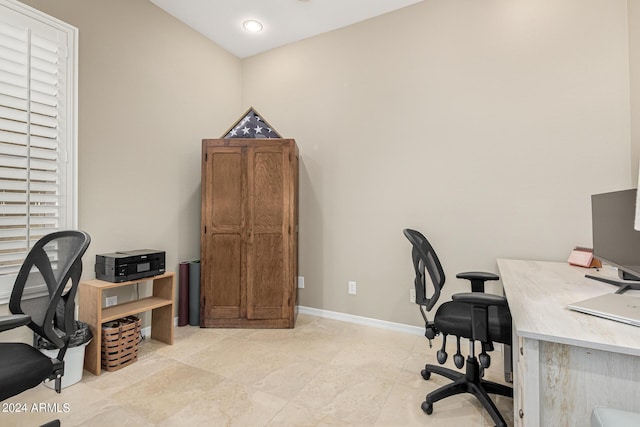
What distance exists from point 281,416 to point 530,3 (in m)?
3.51

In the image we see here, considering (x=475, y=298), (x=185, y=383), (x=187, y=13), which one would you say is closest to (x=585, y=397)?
(x=475, y=298)

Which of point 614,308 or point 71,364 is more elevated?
point 614,308

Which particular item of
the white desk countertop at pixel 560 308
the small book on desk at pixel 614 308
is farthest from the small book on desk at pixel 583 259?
the small book on desk at pixel 614 308

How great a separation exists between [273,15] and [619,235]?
10.9 ft

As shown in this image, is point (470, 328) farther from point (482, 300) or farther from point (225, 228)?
point (225, 228)

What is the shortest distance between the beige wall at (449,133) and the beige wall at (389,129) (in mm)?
11

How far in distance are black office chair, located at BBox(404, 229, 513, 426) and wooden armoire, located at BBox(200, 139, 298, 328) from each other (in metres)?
1.44

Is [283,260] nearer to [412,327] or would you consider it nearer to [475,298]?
[412,327]

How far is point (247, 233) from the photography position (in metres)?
3.06

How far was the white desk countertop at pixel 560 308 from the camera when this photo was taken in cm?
98

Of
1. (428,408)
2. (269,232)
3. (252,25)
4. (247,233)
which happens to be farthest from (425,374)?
(252,25)

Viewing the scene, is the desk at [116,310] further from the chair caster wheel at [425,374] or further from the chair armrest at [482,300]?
the chair armrest at [482,300]

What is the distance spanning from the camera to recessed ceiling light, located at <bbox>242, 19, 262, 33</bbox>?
125 inches

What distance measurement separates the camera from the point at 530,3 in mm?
2473
